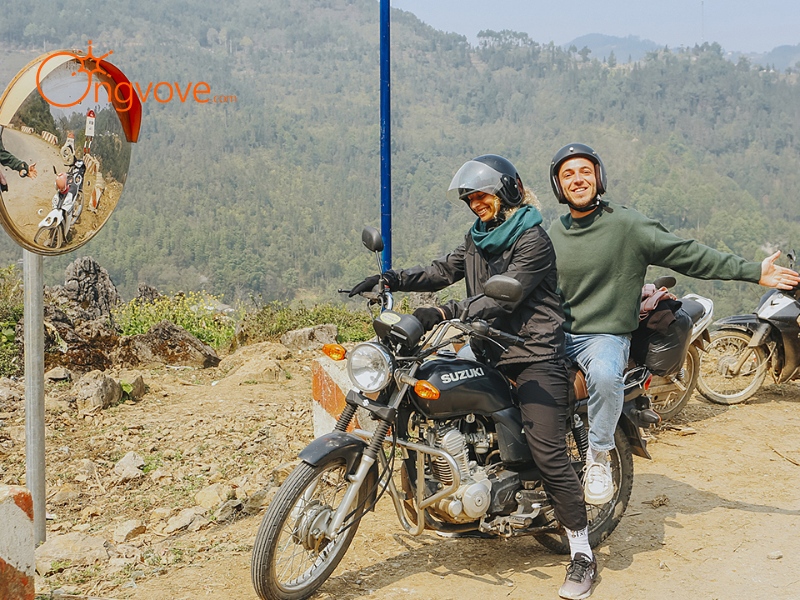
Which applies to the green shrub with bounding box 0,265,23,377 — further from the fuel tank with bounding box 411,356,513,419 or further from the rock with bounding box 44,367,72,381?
the fuel tank with bounding box 411,356,513,419

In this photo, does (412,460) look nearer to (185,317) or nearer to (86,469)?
(86,469)

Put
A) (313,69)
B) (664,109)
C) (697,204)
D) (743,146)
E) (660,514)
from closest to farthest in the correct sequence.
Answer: (660,514), (697,204), (743,146), (664,109), (313,69)

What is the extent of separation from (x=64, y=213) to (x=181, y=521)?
207 centimetres

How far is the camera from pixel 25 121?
3943mm

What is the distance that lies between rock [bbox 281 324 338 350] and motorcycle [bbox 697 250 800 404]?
13.7ft

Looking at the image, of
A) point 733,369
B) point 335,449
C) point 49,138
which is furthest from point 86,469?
point 733,369

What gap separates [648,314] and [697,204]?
220 feet

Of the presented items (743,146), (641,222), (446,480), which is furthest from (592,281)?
(743,146)

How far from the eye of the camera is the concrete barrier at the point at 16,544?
3.43 metres

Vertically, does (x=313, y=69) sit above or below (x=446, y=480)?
above

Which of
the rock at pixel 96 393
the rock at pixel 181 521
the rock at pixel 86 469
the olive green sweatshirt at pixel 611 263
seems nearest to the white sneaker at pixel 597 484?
the olive green sweatshirt at pixel 611 263

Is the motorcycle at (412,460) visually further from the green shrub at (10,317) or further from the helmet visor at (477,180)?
the green shrub at (10,317)

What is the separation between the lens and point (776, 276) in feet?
14.1

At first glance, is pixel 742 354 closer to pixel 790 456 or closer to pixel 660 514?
pixel 790 456
